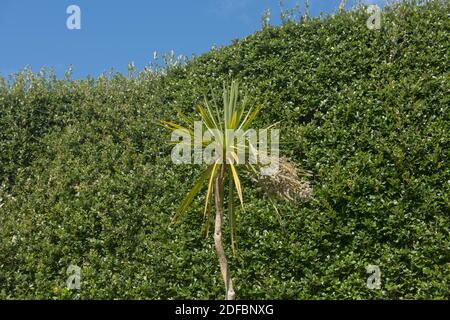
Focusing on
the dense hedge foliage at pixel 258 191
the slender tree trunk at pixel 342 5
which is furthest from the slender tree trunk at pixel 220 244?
the slender tree trunk at pixel 342 5

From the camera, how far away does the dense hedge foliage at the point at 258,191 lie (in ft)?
24.9

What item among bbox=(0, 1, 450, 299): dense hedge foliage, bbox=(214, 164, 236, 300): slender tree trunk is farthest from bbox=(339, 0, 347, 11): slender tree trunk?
bbox=(214, 164, 236, 300): slender tree trunk

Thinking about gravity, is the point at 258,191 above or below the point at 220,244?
above

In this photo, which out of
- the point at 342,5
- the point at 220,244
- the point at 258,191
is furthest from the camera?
the point at 342,5

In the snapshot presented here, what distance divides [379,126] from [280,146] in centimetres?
162

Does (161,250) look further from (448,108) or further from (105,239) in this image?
(448,108)

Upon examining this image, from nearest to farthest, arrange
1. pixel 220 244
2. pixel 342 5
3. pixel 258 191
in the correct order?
1. pixel 220 244
2. pixel 258 191
3. pixel 342 5

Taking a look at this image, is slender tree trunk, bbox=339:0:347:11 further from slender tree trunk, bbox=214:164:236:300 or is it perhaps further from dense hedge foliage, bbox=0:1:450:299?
slender tree trunk, bbox=214:164:236:300

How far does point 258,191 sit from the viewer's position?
8602 millimetres

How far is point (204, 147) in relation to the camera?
6371mm

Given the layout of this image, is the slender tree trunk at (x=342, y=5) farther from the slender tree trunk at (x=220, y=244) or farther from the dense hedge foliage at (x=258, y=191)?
the slender tree trunk at (x=220, y=244)

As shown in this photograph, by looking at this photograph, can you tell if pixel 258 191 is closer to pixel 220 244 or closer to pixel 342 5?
pixel 220 244

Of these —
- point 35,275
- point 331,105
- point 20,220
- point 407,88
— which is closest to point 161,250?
point 35,275

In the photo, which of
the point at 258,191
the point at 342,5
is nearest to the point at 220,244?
the point at 258,191
